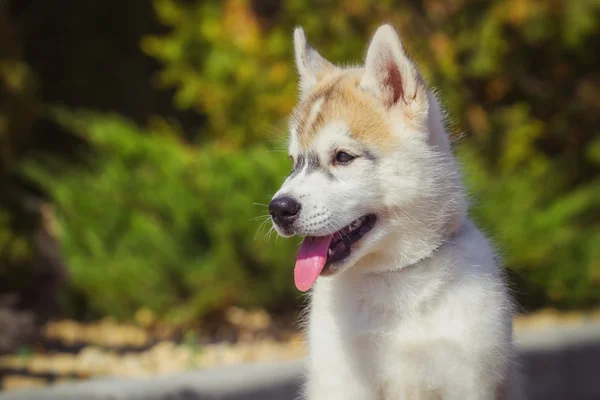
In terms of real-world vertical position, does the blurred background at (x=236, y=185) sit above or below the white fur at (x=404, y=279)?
above

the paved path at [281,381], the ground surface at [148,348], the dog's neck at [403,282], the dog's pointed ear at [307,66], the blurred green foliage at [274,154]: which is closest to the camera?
the dog's neck at [403,282]

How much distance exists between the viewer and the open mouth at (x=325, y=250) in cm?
346

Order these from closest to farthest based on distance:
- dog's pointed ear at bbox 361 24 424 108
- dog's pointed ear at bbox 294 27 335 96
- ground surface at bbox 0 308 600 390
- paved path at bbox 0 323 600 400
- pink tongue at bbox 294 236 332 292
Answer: pink tongue at bbox 294 236 332 292 < dog's pointed ear at bbox 361 24 424 108 < dog's pointed ear at bbox 294 27 335 96 < paved path at bbox 0 323 600 400 < ground surface at bbox 0 308 600 390

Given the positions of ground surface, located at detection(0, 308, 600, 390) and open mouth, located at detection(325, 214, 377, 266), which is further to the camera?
ground surface, located at detection(0, 308, 600, 390)

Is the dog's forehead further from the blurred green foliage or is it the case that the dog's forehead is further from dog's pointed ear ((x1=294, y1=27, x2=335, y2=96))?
the blurred green foliage

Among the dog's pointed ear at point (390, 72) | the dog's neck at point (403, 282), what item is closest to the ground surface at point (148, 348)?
the dog's neck at point (403, 282)

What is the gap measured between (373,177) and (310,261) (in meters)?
0.41

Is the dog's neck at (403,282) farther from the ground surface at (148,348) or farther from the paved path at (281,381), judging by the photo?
the ground surface at (148,348)

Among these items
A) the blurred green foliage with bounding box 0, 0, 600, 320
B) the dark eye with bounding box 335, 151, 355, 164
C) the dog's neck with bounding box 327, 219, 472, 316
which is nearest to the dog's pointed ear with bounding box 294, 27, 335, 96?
the dark eye with bounding box 335, 151, 355, 164

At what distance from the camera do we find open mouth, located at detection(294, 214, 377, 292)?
346 centimetres

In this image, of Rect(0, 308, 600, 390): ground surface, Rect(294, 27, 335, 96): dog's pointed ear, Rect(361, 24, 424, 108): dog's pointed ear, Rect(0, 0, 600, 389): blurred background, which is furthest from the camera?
Rect(0, 0, 600, 389): blurred background

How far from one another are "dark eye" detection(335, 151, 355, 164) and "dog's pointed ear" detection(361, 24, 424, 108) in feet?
0.94

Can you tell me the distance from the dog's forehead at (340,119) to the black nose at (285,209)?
348 mm

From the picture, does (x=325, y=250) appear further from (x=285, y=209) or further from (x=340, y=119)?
(x=340, y=119)
